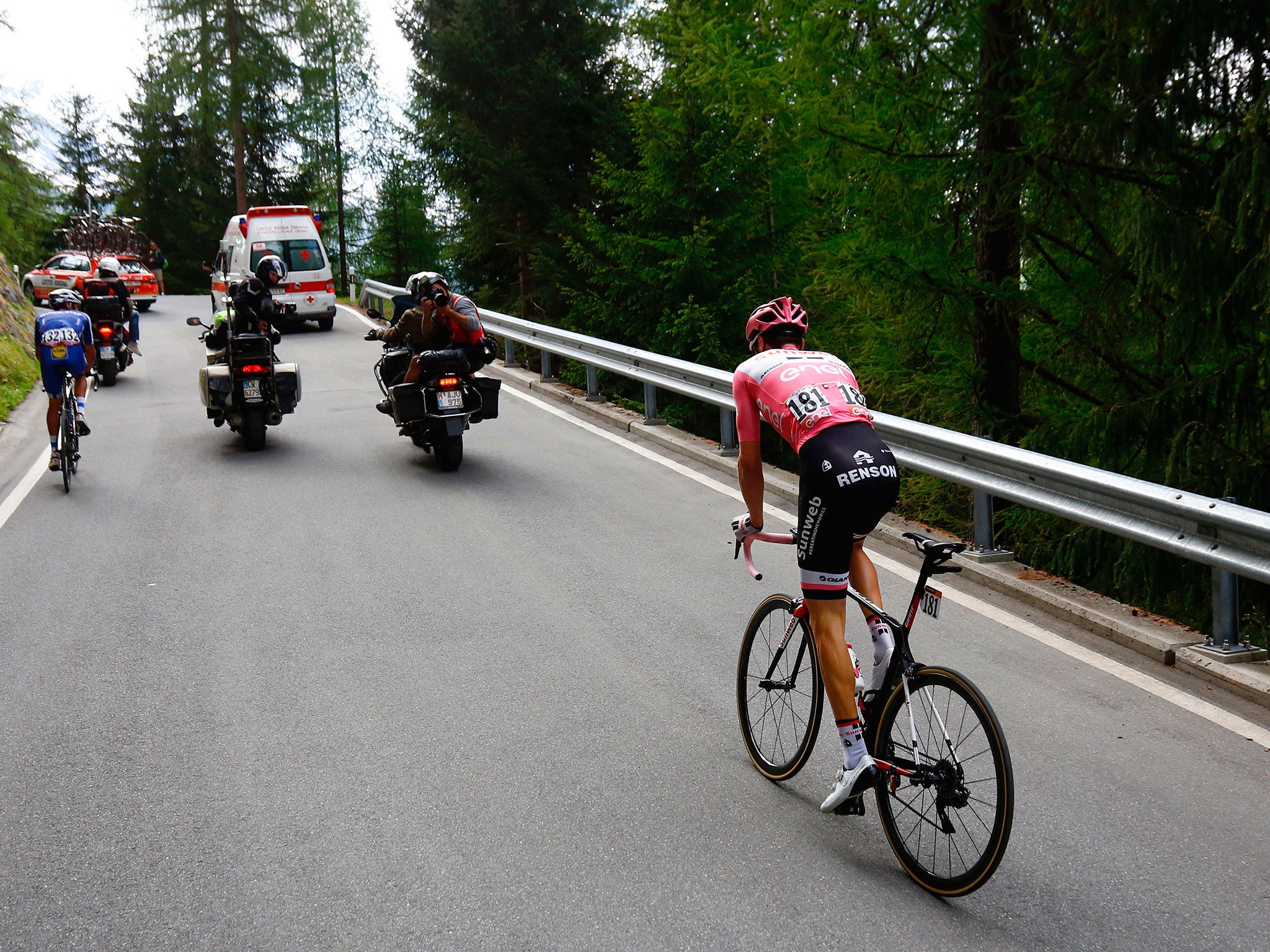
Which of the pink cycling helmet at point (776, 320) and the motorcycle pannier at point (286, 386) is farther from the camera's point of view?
the motorcycle pannier at point (286, 386)

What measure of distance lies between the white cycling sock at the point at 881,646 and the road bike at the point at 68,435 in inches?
339

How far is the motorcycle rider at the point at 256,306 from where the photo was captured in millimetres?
12312

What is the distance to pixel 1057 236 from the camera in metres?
10.5

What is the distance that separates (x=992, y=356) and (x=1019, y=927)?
8.27 metres

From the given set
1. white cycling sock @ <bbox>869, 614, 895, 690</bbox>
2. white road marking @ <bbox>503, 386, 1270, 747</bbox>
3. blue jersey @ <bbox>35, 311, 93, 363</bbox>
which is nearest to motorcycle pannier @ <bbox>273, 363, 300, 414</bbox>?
blue jersey @ <bbox>35, 311, 93, 363</bbox>

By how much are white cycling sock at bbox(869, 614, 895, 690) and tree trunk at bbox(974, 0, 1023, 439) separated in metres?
6.69

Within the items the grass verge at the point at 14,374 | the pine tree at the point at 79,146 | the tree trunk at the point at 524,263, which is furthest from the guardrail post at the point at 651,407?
the pine tree at the point at 79,146

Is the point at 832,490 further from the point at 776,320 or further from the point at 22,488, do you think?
the point at 22,488

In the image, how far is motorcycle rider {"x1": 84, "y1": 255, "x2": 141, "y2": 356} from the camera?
1817cm

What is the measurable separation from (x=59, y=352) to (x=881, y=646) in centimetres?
935

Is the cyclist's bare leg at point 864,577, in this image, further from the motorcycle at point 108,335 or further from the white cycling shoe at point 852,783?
the motorcycle at point 108,335

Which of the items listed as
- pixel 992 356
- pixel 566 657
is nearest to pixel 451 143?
pixel 992 356

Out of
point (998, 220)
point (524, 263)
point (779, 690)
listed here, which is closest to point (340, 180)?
point (524, 263)

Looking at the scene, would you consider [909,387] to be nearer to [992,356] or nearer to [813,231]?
[992,356]
